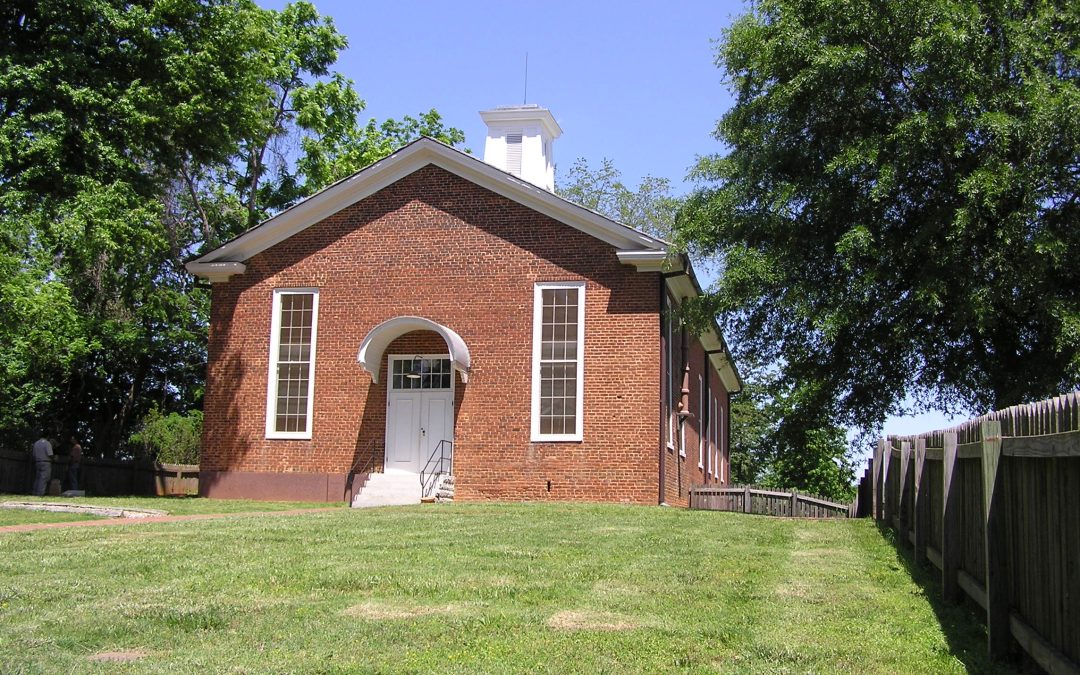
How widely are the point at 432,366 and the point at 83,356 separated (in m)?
14.5

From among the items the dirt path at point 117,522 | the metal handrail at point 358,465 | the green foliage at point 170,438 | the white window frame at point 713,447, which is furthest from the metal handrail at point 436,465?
the green foliage at point 170,438

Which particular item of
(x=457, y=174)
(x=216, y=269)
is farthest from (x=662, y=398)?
(x=216, y=269)

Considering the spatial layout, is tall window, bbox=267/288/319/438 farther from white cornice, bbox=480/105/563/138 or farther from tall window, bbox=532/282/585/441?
white cornice, bbox=480/105/563/138

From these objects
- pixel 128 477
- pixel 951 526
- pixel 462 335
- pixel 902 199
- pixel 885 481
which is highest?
pixel 902 199

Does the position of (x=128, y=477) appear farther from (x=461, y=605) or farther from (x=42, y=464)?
(x=461, y=605)

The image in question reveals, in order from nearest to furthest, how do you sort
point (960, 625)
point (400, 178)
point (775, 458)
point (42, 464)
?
point (960, 625) → point (400, 178) → point (42, 464) → point (775, 458)

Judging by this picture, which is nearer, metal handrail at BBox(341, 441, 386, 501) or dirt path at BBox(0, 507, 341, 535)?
dirt path at BBox(0, 507, 341, 535)

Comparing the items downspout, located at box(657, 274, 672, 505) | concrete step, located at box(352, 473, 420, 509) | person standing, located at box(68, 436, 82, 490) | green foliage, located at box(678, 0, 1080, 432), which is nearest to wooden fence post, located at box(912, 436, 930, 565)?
green foliage, located at box(678, 0, 1080, 432)

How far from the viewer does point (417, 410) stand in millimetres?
22281

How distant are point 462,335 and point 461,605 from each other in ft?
47.7

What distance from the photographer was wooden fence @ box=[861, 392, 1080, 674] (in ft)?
15.9

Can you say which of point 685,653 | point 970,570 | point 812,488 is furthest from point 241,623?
point 812,488

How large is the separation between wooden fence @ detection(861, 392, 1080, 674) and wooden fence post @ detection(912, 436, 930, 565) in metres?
0.91

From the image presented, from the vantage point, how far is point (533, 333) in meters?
21.5
